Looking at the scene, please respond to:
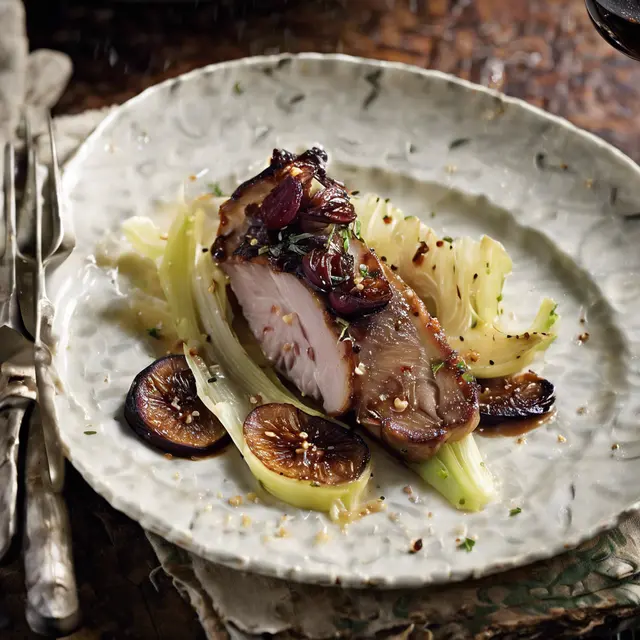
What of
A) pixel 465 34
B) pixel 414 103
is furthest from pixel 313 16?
pixel 414 103

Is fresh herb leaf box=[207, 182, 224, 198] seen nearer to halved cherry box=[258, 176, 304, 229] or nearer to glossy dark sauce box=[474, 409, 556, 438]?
halved cherry box=[258, 176, 304, 229]

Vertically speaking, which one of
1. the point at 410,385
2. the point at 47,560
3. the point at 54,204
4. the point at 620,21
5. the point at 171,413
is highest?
the point at 620,21

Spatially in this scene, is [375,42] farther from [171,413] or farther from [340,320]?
[171,413]

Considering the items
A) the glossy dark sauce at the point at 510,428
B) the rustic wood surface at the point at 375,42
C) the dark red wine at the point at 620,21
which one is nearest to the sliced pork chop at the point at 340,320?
the glossy dark sauce at the point at 510,428

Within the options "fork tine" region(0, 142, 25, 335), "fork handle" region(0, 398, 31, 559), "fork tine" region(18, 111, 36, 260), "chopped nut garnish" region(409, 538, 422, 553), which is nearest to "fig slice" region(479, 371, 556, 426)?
"chopped nut garnish" region(409, 538, 422, 553)

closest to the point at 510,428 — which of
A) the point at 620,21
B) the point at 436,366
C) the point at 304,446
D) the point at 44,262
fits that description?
the point at 436,366

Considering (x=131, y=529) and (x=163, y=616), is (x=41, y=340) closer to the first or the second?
(x=131, y=529)
